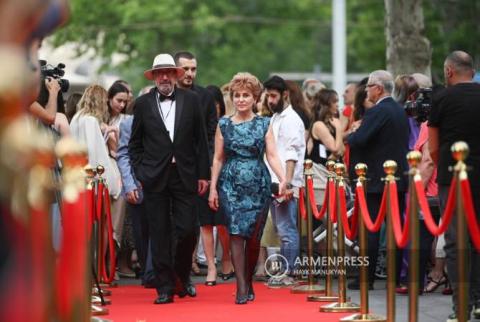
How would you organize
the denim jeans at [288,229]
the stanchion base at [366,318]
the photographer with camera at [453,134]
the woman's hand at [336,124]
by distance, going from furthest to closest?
the woman's hand at [336,124]
the denim jeans at [288,229]
the stanchion base at [366,318]
the photographer with camera at [453,134]

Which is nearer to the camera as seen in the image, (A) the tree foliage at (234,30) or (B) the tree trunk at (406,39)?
(B) the tree trunk at (406,39)

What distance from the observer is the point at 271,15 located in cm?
5453

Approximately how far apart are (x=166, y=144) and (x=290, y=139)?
251 centimetres

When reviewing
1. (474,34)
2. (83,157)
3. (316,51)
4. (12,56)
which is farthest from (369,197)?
(316,51)

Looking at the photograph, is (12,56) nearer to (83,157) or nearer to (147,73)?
(83,157)

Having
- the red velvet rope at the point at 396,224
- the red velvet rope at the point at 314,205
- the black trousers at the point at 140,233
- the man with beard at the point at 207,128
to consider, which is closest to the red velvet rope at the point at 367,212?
the red velvet rope at the point at 396,224

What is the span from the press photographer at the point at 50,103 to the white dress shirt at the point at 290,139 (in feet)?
13.3

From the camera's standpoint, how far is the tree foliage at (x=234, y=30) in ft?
143

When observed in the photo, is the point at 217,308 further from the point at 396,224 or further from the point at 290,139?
the point at 290,139

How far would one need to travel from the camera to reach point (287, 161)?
52.7ft

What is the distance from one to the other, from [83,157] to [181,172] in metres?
7.14

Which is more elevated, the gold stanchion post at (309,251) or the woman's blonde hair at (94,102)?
the woman's blonde hair at (94,102)

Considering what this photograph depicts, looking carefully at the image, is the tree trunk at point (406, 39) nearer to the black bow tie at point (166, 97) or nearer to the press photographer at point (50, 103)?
the black bow tie at point (166, 97)

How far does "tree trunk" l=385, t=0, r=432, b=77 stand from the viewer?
2436 cm
